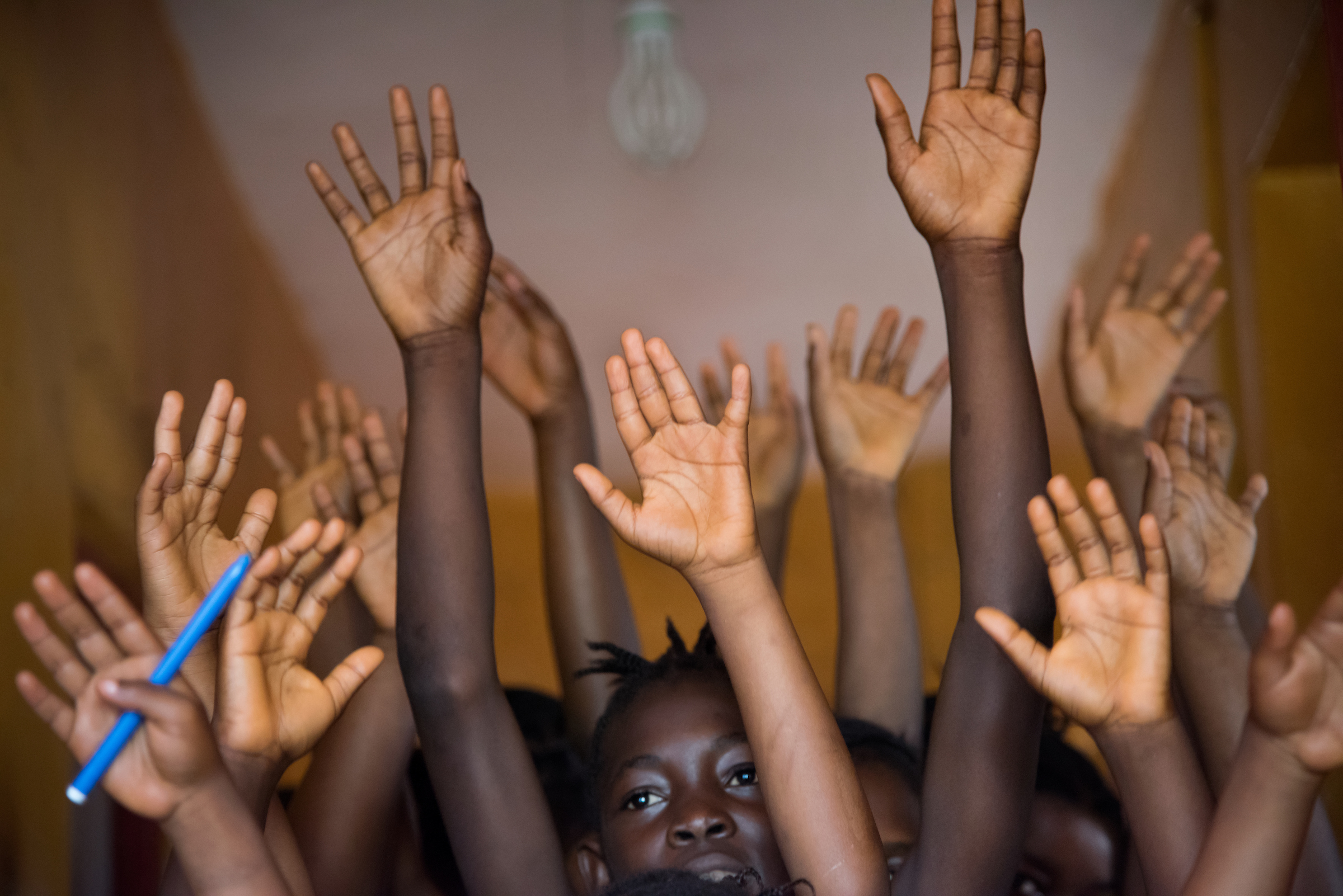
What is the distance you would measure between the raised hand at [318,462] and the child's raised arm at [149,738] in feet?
2.42

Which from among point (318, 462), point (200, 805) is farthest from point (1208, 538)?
point (318, 462)

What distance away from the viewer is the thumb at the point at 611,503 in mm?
926

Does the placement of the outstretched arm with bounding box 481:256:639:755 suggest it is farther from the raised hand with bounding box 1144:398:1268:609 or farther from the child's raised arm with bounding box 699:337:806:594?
the raised hand with bounding box 1144:398:1268:609

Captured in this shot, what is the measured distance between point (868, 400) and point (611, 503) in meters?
0.82

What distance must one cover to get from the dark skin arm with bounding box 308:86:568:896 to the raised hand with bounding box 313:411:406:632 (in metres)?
0.27

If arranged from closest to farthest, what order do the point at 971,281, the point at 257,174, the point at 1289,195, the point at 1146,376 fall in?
A: the point at 971,281 → the point at 1146,376 → the point at 1289,195 → the point at 257,174

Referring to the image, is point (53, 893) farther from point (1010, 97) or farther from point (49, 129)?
point (1010, 97)

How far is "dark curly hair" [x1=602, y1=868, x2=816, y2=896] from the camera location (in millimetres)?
885

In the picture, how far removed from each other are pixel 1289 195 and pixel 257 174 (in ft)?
5.84

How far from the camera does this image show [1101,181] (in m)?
2.11

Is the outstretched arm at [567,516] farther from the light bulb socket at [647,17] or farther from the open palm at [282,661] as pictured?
the light bulb socket at [647,17]

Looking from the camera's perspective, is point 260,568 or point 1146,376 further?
point 1146,376

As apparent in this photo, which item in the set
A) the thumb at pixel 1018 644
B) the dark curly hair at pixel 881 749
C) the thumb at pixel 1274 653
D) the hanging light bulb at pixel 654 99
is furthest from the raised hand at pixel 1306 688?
the hanging light bulb at pixel 654 99

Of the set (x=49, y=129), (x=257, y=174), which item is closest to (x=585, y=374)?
(x=257, y=174)
